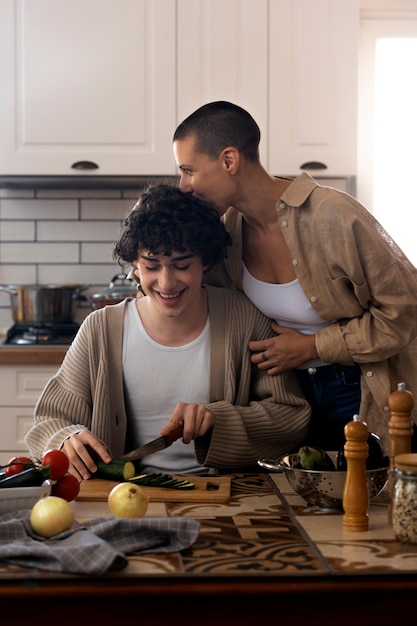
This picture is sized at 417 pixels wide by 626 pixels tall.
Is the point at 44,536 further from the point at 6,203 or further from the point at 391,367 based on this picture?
the point at 6,203

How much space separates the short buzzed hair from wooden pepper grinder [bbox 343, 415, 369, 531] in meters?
0.91

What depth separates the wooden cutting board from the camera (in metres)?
1.60

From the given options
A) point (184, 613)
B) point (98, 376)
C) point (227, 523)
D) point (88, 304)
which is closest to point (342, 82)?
point (88, 304)

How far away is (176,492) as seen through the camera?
1.62 m

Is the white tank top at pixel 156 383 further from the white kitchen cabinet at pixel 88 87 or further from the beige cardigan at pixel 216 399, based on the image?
the white kitchen cabinet at pixel 88 87

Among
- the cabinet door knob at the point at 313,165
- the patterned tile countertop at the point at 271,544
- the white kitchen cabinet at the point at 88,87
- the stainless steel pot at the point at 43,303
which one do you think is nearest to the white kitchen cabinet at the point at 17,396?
the stainless steel pot at the point at 43,303

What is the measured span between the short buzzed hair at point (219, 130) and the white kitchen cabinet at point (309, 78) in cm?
138

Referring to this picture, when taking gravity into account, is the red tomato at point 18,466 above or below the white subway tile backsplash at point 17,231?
below

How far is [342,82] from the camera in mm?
3506

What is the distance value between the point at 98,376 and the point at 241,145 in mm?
643

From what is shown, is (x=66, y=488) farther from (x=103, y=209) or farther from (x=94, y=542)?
(x=103, y=209)

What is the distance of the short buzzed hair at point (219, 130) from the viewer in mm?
2088

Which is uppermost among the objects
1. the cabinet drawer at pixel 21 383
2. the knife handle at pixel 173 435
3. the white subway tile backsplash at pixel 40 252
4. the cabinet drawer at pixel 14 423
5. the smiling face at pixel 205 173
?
the smiling face at pixel 205 173

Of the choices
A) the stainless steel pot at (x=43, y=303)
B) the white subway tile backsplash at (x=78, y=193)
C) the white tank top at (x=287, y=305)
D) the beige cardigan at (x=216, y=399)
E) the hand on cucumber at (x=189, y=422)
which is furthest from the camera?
the white subway tile backsplash at (x=78, y=193)
